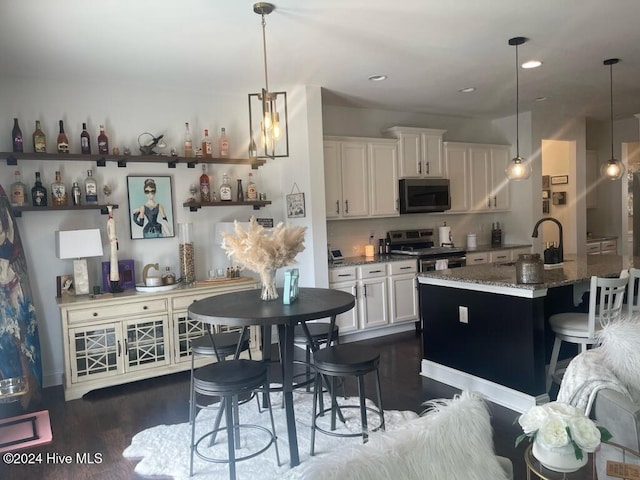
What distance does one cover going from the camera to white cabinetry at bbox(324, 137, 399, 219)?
5198mm

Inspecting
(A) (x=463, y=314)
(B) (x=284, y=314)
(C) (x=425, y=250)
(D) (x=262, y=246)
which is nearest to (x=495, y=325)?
(A) (x=463, y=314)

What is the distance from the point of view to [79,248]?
387cm

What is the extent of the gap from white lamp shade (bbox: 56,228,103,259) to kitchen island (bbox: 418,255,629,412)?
8.81ft

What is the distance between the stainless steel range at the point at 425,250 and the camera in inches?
212

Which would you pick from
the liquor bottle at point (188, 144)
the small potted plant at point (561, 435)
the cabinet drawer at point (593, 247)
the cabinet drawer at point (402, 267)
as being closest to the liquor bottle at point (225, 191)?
the liquor bottle at point (188, 144)

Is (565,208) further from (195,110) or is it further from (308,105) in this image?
(195,110)

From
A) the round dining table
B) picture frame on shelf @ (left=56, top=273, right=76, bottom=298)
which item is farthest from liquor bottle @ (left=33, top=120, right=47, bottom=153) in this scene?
the round dining table

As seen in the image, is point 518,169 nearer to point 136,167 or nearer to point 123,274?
point 136,167

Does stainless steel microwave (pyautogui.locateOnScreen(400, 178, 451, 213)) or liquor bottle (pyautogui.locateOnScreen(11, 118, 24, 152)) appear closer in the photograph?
liquor bottle (pyautogui.locateOnScreen(11, 118, 24, 152))

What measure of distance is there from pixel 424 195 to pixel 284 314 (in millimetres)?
3733

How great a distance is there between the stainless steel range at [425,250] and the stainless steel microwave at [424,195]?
0.37 meters

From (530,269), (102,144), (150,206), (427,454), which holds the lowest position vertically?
(427,454)

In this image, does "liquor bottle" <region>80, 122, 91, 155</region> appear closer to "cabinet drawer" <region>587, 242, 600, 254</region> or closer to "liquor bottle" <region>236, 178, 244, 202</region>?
"liquor bottle" <region>236, 178, 244, 202</region>

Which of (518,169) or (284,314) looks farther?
(518,169)
